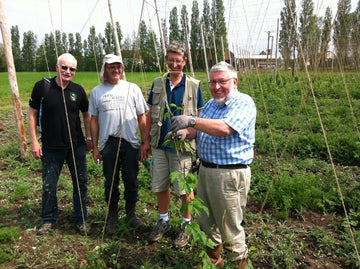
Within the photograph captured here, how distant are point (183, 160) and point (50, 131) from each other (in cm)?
142

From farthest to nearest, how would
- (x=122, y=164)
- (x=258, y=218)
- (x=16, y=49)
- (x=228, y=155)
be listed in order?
(x=16, y=49), (x=122, y=164), (x=258, y=218), (x=228, y=155)

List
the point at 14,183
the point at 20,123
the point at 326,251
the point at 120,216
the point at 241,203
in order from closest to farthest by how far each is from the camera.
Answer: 1. the point at 241,203
2. the point at 326,251
3. the point at 120,216
4. the point at 14,183
5. the point at 20,123

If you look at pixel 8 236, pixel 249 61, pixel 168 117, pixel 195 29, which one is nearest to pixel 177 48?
pixel 168 117

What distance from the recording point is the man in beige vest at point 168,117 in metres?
2.39

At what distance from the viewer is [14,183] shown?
3.98 m

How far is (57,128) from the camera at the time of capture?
262 cm

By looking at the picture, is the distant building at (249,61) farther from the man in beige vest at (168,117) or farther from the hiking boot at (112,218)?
the hiking boot at (112,218)

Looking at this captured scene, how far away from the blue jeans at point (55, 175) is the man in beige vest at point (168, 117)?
0.78 meters

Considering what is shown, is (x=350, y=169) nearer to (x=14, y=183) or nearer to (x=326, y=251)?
(x=326, y=251)

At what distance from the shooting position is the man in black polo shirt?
2.56 metres

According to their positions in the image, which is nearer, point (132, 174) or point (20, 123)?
point (132, 174)

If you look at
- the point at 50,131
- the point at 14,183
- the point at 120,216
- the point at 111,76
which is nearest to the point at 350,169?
the point at 120,216

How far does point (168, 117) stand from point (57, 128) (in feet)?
3.88

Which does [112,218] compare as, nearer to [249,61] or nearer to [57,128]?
[57,128]
